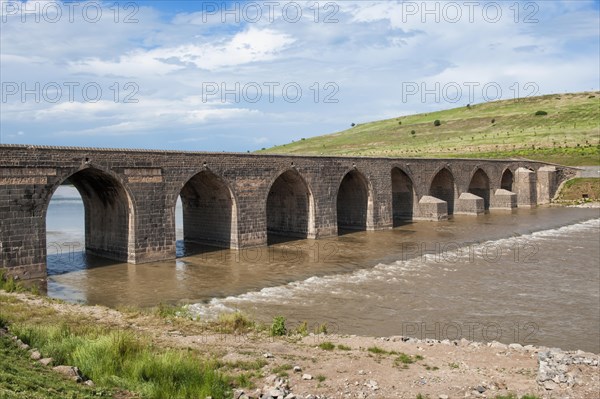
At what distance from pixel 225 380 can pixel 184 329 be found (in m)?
3.91

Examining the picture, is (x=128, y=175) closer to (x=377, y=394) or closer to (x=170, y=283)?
(x=170, y=283)

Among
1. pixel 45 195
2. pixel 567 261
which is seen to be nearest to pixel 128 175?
pixel 45 195

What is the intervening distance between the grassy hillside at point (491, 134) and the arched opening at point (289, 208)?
38.4 metres

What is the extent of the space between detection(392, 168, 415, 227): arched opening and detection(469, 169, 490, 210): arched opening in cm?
1048

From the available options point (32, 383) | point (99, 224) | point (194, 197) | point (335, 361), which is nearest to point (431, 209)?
point (194, 197)

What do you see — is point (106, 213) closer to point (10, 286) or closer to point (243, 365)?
point (10, 286)

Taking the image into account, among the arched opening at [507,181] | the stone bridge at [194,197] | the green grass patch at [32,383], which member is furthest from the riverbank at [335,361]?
the arched opening at [507,181]

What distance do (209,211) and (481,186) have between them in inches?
1100

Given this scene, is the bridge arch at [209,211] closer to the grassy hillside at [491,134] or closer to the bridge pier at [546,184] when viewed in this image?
the bridge pier at [546,184]

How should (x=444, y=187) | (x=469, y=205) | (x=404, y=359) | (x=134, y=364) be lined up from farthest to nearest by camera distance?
(x=444, y=187) < (x=469, y=205) < (x=404, y=359) < (x=134, y=364)

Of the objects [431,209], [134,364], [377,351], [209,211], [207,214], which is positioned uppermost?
[209,211]

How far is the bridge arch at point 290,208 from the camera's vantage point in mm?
29000

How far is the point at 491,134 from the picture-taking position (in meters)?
81.8

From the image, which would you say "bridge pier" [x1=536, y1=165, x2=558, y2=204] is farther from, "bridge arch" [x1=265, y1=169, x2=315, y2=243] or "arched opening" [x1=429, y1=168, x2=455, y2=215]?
"bridge arch" [x1=265, y1=169, x2=315, y2=243]
